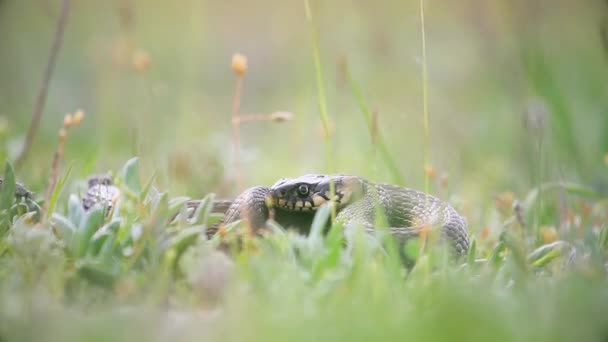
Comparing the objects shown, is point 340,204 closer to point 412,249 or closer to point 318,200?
point 318,200

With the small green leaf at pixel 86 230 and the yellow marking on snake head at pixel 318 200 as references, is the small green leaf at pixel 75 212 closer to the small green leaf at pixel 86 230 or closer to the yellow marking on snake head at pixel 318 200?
the small green leaf at pixel 86 230

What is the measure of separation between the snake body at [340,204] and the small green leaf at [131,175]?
0.41 metres

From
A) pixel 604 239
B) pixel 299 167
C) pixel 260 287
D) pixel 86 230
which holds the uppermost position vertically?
pixel 86 230

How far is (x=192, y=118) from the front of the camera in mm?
7547

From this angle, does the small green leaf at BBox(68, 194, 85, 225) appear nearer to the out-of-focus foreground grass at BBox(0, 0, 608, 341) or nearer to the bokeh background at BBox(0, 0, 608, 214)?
the out-of-focus foreground grass at BBox(0, 0, 608, 341)

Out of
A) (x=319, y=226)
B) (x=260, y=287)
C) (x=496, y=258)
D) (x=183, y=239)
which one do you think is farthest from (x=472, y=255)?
(x=183, y=239)

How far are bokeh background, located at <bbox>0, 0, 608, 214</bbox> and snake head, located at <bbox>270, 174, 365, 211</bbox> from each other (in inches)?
18.4

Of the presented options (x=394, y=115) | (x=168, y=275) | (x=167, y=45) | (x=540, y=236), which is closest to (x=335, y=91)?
(x=394, y=115)

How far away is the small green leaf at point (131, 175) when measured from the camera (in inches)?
127

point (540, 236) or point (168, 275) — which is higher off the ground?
point (168, 275)

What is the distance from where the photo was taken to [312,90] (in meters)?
8.62

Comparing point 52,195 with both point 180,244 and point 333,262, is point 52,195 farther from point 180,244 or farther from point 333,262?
point 333,262

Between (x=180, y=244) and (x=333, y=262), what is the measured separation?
54 cm

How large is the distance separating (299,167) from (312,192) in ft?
9.91
